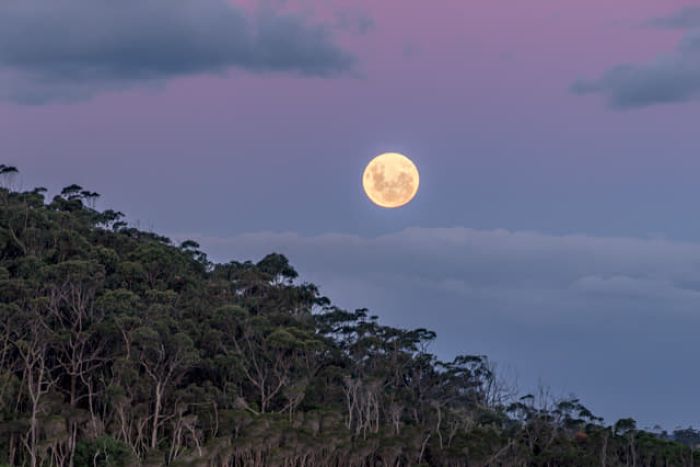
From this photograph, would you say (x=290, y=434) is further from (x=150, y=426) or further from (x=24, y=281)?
(x=24, y=281)

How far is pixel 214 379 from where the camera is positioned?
2950 inches

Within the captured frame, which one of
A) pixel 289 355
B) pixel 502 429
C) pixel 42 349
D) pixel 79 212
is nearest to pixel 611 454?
pixel 502 429

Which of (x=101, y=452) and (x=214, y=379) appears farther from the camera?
(x=214, y=379)

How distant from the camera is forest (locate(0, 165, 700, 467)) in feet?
214

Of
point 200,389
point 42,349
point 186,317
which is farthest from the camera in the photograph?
point 186,317

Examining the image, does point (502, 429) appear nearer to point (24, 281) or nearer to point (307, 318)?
point (307, 318)

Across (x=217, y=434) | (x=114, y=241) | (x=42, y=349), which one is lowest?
(x=217, y=434)

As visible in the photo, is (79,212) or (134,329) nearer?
(134,329)

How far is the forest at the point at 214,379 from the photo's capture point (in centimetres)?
6531

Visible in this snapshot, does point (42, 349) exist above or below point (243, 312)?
below

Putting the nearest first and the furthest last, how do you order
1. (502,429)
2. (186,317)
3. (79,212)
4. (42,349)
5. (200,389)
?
(42,349), (200,389), (186,317), (502,429), (79,212)

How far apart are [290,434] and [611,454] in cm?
2950

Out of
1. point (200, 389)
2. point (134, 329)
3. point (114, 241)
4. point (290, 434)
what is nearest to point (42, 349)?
point (134, 329)

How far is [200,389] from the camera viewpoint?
7056 centimetres
